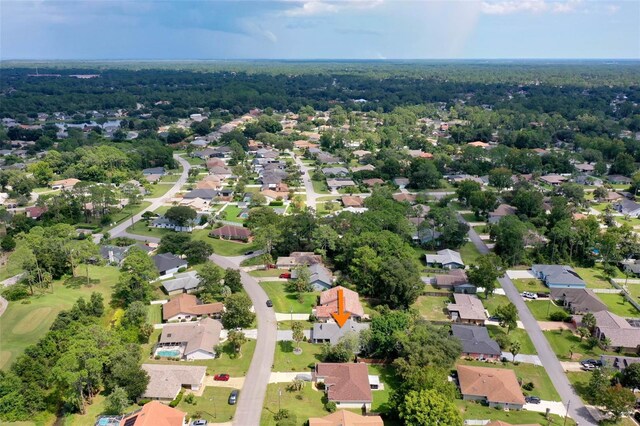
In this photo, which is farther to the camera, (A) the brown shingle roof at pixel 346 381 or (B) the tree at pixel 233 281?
(B) the tree at pixel 233 281

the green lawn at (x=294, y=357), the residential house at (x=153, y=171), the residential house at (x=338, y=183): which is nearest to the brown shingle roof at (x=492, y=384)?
the green lawn at (x=294, y=357)

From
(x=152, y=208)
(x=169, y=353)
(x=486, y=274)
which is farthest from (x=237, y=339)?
(x=152, y=208)

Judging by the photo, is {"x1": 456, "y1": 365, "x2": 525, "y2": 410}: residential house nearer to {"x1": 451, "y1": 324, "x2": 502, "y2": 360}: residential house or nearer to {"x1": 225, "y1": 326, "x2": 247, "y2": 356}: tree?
{"x1": 451, "y1": 324, "x2": 502, "y2": 360}: residential house

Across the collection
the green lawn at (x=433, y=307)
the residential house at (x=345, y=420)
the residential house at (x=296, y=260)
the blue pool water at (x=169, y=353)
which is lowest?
the green lawn at (x=433, y=307)

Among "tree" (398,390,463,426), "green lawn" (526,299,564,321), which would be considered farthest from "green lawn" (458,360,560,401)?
"tree" (398,390,463,426)

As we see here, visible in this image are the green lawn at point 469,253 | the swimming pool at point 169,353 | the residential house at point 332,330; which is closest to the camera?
the swimming pool at point 169,353

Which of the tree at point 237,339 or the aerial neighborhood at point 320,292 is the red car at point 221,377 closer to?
the aerial neighborhood at point 320,292

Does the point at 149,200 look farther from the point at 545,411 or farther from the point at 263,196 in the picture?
the point at 545,411

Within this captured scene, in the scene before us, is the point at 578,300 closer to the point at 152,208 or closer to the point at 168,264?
the point at 168,264
